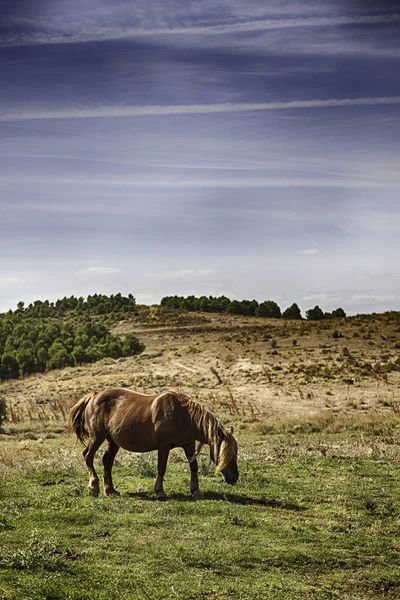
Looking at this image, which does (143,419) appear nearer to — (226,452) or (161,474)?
(161,474)

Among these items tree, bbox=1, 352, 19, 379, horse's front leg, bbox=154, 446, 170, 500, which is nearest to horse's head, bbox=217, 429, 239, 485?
horse's front leg, bbox=154, 446, 170, 500

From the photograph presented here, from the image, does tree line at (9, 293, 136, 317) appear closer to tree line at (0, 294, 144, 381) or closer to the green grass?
tree line at (0, 294, 144, 381)

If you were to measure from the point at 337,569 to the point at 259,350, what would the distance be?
2023 inches

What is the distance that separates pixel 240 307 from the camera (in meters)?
123

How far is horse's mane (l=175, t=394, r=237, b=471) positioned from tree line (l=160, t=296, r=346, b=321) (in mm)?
90230

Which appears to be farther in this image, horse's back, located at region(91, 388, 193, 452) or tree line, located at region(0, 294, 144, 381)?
tree line, located at region(0, 294, 144, 381)

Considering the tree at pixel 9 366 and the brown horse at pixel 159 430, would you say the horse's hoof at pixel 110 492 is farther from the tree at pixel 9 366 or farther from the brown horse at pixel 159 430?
the tree at pixel 9 366

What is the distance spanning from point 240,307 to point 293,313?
12.7 m

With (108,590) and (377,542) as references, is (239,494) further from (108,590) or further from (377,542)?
(108,590)

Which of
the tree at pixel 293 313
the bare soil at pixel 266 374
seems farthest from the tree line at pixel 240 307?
the bare soil at pixel 266 374

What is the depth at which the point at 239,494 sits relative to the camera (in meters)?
14.0

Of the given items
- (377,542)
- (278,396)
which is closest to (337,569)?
(377,542)

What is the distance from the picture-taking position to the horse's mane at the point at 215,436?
43.8 ft

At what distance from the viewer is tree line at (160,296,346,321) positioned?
104 m
